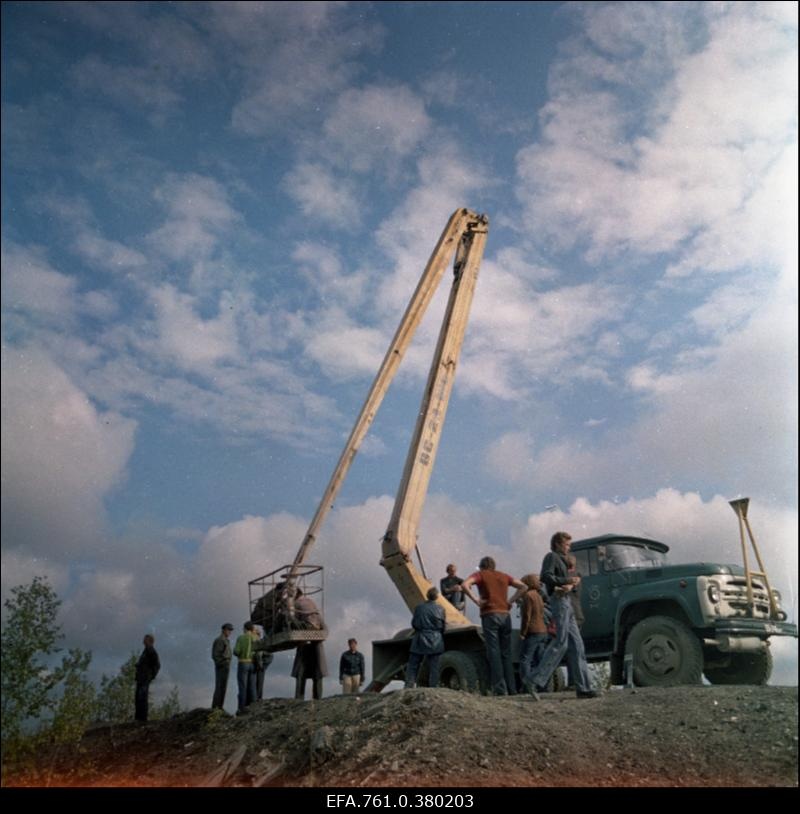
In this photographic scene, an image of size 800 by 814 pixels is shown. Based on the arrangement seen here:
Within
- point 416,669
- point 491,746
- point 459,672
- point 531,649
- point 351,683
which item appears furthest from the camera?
point 351,683

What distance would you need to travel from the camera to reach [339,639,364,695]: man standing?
13.1 meters

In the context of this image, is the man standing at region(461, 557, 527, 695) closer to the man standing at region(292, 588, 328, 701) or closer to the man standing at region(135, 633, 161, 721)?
the man standing at region(292, 588, 328, 701)

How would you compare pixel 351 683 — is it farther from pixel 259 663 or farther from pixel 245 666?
pixel 245 666

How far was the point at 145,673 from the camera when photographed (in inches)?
509

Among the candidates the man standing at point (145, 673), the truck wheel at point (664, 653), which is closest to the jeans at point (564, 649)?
the truck wheel at point (664, 653)

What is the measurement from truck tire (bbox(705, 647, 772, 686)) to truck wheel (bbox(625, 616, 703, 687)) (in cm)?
118

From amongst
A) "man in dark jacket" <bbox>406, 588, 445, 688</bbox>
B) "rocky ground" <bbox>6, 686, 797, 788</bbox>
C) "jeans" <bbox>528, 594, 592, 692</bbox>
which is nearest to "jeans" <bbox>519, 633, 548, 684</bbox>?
"rocky ground" <bbox>6, 686, 797, 788</bbox>

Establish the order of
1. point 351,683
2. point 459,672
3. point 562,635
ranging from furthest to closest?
point 351,683, point 459,672, point 562,635

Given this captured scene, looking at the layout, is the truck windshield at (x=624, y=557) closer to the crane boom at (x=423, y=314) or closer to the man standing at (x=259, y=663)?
the crane boom at (x=423, y=314)

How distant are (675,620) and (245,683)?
21.1 ft

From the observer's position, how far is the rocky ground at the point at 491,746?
621 cm

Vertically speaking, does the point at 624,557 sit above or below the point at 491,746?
above

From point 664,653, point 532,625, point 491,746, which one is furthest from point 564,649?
point 664,653

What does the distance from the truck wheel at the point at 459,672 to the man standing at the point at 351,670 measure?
214 cm
